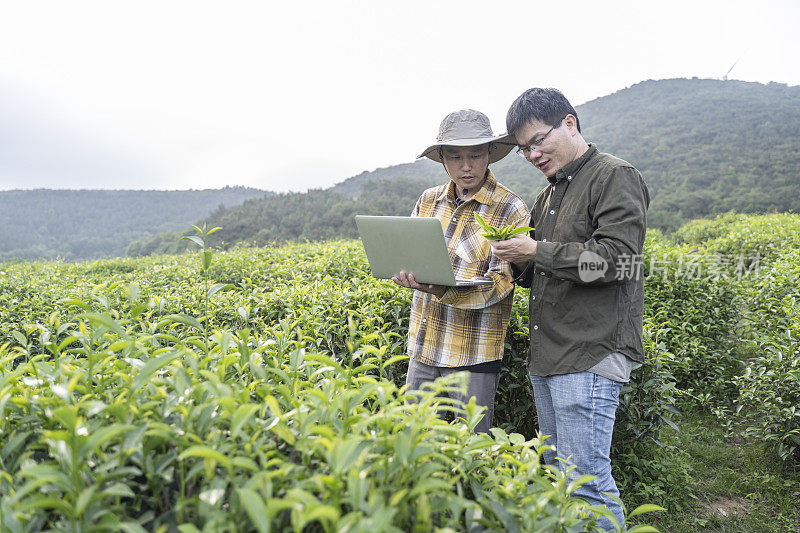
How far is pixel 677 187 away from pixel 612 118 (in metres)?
36.5

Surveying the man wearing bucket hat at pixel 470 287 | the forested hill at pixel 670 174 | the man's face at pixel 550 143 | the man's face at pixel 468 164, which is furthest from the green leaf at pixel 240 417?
the forested hill at pixel 670 174

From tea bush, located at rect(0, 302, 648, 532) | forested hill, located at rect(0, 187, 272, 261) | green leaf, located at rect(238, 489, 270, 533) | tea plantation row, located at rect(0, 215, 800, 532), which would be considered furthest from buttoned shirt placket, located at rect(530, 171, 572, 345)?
forested hill, located at rect(0, 187, 272, 261)

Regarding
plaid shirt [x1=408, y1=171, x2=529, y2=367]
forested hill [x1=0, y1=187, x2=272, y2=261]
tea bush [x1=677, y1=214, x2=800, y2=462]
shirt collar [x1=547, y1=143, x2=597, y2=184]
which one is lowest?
tea bush [x1=677, y1=214, x2=800, y2=462]

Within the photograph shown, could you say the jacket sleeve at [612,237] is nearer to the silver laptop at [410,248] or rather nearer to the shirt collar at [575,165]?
the shirt collar at [575,165]

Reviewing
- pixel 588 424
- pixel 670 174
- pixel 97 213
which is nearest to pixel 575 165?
pixel 588 424

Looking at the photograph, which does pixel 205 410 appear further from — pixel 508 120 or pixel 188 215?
pixel 188 215

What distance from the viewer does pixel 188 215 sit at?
64125 mm

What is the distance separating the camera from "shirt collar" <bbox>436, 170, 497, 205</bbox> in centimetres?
247

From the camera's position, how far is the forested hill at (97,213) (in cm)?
5406

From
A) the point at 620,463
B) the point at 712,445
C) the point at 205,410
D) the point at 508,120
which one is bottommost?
the point at 712,445

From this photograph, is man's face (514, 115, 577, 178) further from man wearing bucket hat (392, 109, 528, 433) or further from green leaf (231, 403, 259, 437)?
green leaf (231, 403, 259, 437)

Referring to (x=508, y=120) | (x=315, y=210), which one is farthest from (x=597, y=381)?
(x=315, y=210)

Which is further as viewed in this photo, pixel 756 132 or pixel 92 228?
pixel 92 228

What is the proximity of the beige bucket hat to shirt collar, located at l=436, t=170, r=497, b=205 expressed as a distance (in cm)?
17
